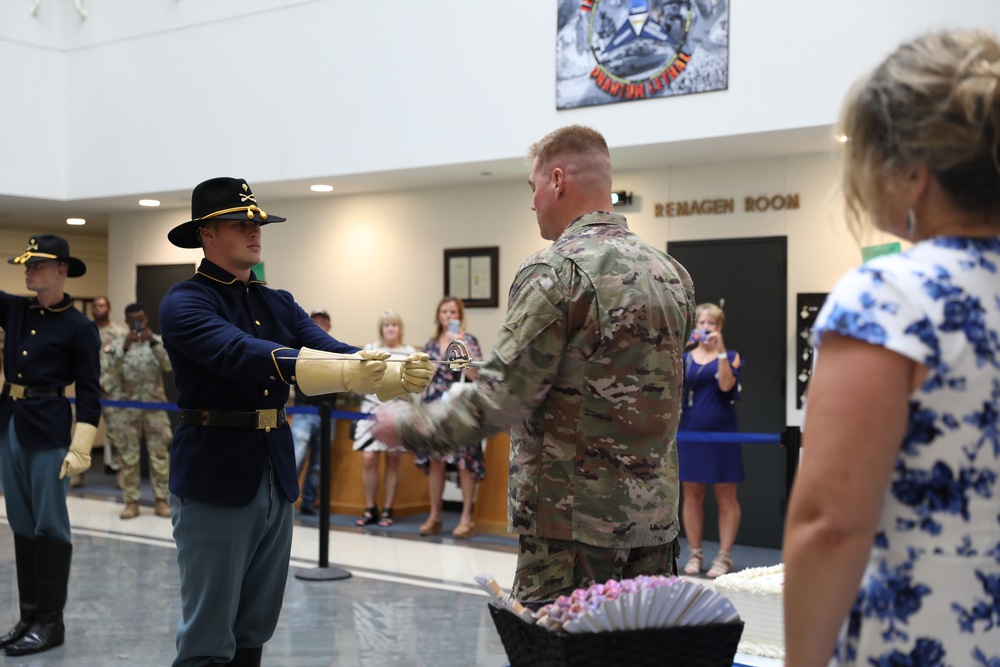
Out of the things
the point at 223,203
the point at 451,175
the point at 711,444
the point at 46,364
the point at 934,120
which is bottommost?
the point at 711,444

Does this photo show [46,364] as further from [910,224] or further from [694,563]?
[910,224]

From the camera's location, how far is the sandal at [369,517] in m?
8.39

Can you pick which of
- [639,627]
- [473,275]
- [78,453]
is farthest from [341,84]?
[639,627]

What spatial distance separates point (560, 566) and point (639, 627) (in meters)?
0.61

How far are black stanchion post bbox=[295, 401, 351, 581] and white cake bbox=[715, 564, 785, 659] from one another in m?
2.95

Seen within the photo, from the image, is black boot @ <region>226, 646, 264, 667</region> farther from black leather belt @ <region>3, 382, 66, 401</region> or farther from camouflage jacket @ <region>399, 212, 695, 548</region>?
black leather belt @ <region>3, 382, 66, 401</region>

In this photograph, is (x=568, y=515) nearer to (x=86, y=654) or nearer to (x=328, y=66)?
(x=86, y=654)

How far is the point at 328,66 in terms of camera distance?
921cm

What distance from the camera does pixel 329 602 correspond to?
19.2 ft

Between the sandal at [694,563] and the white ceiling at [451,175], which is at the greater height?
the white ceiling at [451,175]

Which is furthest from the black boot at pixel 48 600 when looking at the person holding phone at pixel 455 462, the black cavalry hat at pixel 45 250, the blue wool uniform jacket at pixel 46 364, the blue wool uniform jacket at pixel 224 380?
the person holding phone at pixel 455 462

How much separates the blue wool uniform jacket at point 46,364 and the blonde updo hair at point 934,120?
4.00 m

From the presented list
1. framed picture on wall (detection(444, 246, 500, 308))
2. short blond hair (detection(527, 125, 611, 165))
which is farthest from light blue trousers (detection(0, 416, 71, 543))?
framed picture on wall (detection(444, 246, 500, 308))

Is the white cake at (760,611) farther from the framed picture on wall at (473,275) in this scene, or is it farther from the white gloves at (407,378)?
the framed picture on wall at (473,275)
